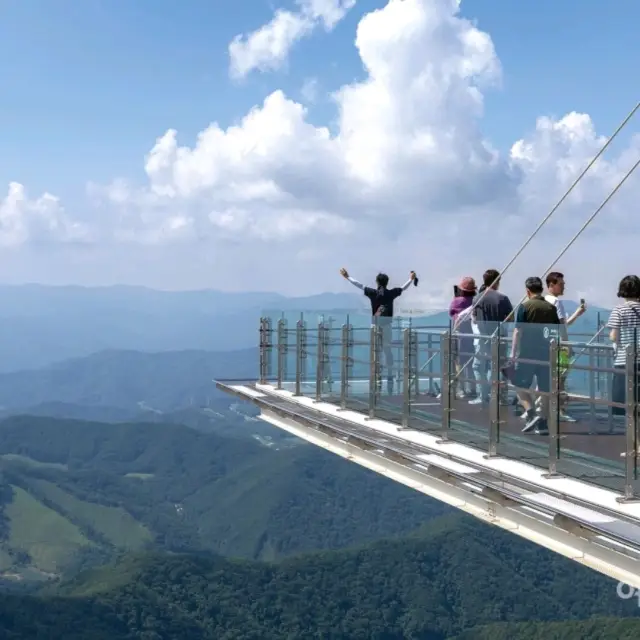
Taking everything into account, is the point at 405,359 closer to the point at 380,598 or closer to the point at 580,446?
the point at 580,446

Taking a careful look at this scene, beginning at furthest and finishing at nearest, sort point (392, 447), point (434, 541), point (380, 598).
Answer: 1. point (434, 541)
2. point (380, 598)
3. point (392, 447)

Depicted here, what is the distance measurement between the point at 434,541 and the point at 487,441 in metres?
177

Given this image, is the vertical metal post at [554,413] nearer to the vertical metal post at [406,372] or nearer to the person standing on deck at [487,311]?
the person standing on deck at [487,311]

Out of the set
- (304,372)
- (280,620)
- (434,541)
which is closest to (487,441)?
(304,372)

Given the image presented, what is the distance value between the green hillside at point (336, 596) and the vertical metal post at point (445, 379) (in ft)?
427

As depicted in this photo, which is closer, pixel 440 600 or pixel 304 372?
pixel 304 372

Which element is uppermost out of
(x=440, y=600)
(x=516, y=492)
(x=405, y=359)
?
(x=405, y=359)

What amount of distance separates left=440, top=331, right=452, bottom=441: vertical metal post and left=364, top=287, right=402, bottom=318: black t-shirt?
4645mm

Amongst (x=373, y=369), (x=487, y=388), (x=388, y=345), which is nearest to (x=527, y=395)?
(x=487, y=388)

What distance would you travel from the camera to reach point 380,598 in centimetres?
16388

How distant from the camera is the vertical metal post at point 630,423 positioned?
7.02m

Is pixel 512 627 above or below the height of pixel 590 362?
below

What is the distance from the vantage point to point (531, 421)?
29.0ft

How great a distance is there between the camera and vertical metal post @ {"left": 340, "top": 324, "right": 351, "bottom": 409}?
13.9 m
